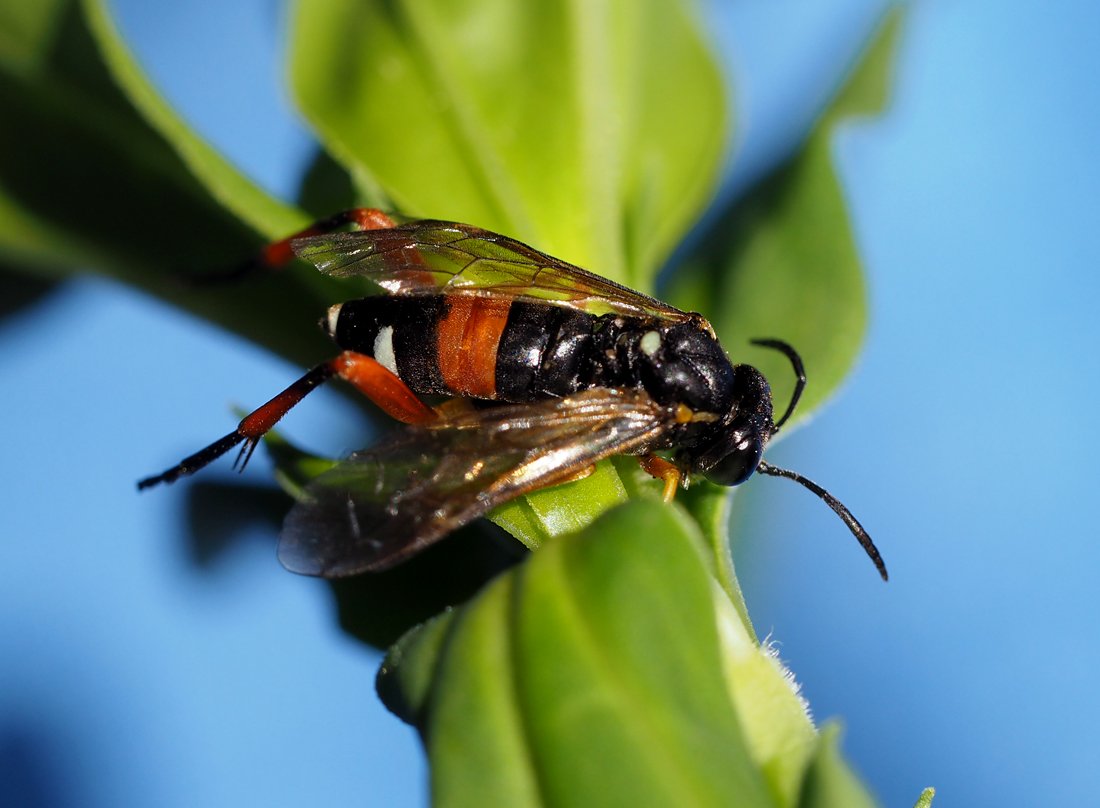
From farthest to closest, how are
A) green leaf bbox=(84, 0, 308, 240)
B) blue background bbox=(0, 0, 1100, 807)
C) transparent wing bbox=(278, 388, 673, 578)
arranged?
blue background bbox=(0, 0, 1100, 807)
green leaf bbox=(84, 0, 308, 240)
transparent wing bbox=(278, 388, 673, 578)

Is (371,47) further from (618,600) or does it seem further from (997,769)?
(997,769)

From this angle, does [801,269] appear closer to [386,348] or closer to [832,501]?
[832,501]

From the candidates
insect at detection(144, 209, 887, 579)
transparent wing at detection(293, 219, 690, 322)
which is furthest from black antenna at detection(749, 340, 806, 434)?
transparent wing at detection(293, 219, 690, 322)

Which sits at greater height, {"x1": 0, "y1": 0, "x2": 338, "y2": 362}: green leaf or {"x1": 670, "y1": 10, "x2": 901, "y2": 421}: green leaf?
{"x1": 0, "y1": 0, "x2": 338, "y2": 362}: green leaf

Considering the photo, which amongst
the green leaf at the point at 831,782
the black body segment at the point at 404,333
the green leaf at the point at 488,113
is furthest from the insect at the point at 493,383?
the green leaf at the point at 831,782

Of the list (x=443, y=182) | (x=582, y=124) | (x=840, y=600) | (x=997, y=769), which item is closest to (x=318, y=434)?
(x=443, y=182)

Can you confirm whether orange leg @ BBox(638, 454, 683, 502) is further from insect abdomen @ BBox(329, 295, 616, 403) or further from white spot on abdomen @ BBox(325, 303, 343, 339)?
white spot on abdomen @ BBox(325, 303, 343, 339)
